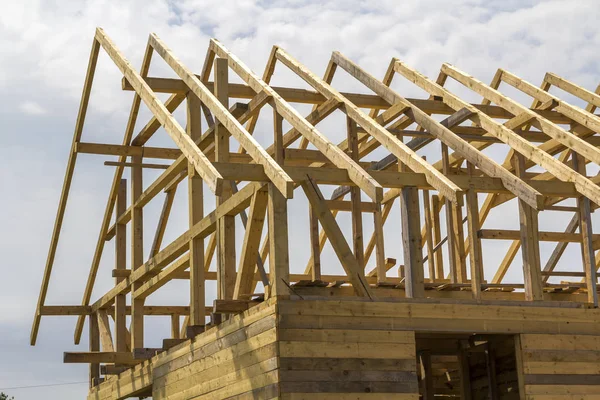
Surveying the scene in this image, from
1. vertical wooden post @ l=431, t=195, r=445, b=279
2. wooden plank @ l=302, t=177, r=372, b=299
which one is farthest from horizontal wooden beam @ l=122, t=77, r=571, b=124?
wooden plank @ l=302, t=177, r=372, b=299

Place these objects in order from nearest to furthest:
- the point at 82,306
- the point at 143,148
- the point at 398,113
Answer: the point at 398,113 → the point at 143,148 → the point at 82,306

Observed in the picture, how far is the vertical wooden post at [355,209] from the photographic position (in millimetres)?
14305

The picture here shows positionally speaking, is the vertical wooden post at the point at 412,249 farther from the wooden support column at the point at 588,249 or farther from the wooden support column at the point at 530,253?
the wooden support column at the point at 588,249

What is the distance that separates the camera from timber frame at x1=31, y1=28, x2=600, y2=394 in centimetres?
1272

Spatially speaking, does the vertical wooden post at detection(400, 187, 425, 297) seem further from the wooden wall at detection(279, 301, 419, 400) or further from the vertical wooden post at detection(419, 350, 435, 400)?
the vertical wooden post at detection(419, 350, 435, 400)

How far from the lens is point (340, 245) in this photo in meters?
12.3

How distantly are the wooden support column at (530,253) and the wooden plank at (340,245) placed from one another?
88.4 inches

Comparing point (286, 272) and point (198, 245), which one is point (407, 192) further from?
point (198, 245)

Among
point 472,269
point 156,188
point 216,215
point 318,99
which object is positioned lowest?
point 472,269

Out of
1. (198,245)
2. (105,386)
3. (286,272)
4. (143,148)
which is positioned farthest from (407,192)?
(105,386)

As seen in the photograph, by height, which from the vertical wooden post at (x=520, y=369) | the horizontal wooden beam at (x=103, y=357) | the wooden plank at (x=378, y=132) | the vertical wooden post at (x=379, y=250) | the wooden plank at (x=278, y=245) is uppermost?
the wooden plank at (x=378, y=132)

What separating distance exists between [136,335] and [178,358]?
2432 mm

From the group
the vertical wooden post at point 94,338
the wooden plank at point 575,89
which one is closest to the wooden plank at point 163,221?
the vertical wooden post at point 94,338

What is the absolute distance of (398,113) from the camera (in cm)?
1669
